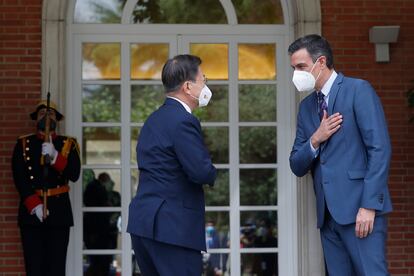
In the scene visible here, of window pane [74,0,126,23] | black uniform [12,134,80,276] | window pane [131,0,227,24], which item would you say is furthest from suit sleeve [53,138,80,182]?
window pane [131,0,227,24]

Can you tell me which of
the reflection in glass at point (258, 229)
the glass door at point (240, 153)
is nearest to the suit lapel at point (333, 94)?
the glass door at point (240, 153)

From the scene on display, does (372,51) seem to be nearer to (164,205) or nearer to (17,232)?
(17,232)

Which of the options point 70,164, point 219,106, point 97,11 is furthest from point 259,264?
point 97,11

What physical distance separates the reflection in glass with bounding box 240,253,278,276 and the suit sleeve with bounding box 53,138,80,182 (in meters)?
1.74

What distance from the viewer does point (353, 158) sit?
4582mm

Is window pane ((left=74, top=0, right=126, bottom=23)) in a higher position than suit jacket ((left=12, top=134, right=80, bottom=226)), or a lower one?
higher

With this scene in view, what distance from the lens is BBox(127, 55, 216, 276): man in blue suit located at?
448 cm

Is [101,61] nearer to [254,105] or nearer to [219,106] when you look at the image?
[219,106]

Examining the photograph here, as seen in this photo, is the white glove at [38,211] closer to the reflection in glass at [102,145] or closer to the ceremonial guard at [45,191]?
the ceremonial guard at [45,191]

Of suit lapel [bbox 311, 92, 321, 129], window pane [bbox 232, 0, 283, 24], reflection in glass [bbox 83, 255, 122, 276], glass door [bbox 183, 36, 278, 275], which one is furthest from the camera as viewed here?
window pane [bbox 232, 0, 283, 24]

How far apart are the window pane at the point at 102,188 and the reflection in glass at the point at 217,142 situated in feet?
2.75

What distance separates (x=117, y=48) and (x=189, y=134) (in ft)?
12.0

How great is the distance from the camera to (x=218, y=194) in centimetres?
806

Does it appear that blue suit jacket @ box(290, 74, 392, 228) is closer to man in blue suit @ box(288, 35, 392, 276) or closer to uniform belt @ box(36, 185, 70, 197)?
man in blue suit @ box(288, 35, 392, 276)
